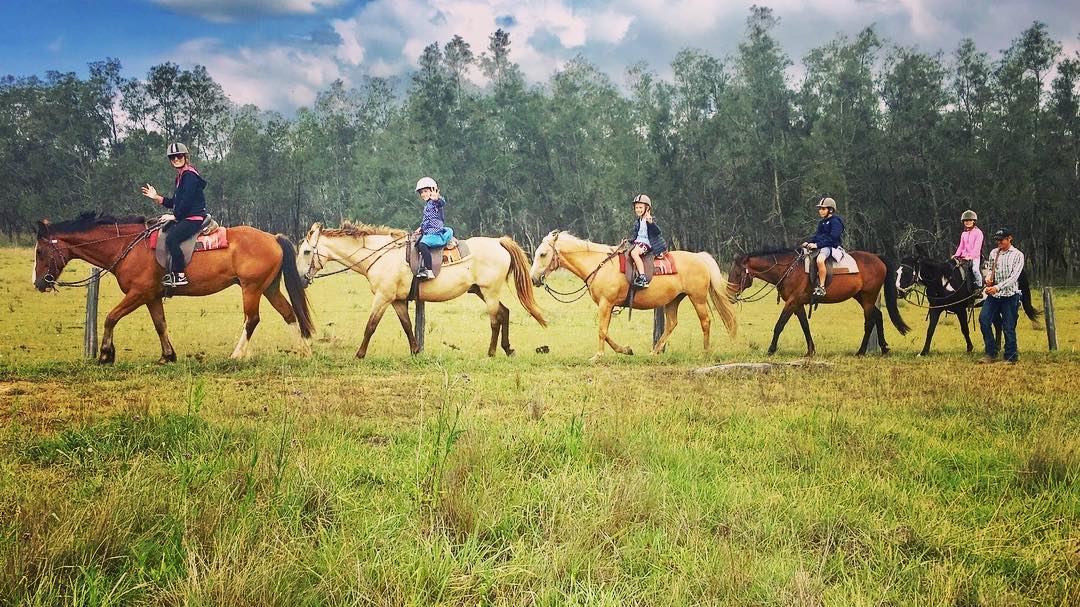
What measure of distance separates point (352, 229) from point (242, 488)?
341 inches

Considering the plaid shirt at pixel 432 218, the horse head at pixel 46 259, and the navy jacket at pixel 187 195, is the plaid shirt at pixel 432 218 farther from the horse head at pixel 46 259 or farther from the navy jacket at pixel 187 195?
the horse head at pixel 46 259

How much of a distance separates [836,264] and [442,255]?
301 inches

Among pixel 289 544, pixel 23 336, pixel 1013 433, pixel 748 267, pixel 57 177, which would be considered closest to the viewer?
pixel 289 544

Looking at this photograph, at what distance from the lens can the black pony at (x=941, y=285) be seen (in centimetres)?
1255

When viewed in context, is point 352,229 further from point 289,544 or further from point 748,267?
point 289,544

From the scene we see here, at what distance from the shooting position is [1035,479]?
435 cm

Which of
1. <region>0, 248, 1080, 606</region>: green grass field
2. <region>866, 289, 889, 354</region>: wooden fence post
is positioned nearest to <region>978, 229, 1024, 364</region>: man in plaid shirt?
<region>866, 289, 889, 354</region>: wooden fence post

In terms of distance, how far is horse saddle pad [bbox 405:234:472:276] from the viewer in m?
11.1

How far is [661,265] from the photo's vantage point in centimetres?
1216

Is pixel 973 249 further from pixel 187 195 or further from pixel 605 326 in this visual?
pixel 187 195

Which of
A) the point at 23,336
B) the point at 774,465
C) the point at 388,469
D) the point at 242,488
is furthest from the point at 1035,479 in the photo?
the point at 23,336

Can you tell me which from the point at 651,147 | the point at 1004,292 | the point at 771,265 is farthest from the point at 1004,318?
the point at 651,147

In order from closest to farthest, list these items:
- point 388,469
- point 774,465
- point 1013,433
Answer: point 388,469, point 774,465, point 1013,433

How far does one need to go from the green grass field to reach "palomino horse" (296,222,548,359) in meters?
3.60
